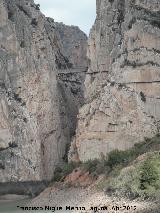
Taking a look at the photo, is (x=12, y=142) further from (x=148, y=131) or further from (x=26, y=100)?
(x=148, y=131)

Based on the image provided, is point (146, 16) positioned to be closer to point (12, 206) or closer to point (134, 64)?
point (134, 64)

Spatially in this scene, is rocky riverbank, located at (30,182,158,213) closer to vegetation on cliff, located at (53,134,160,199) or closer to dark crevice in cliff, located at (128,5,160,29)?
vegetation on cliff, located at (53,134,160,199)

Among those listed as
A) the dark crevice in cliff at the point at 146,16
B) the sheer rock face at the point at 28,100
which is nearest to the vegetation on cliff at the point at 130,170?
the sheer rock face at the point at 28,100

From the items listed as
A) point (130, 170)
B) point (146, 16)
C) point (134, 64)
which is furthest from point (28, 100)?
point (130, 170)

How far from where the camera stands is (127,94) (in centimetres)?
6669

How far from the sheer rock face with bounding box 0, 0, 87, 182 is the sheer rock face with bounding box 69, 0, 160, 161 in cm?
552

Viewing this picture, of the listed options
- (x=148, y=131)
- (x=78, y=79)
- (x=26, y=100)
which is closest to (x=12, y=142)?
(x=26, y=100)

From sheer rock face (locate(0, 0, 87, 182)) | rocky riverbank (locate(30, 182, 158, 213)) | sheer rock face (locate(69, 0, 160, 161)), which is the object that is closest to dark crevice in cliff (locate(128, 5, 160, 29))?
sheer rock face (locate(69, 0, 160, 161))

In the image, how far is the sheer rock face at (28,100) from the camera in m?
71.3

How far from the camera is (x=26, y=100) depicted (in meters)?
75.1

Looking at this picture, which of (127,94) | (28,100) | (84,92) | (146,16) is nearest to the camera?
(127,94)

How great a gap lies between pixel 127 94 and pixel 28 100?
13.8m

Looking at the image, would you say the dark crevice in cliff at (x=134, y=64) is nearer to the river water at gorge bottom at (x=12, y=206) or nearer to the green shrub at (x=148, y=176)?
the river water at gorge bottom at (x=12, y=206)

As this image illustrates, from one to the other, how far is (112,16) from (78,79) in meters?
21.0
